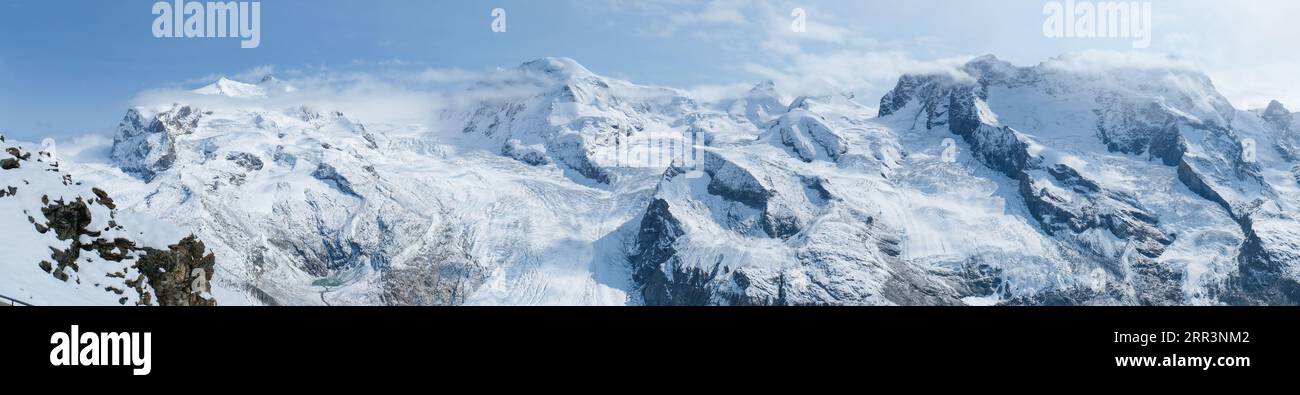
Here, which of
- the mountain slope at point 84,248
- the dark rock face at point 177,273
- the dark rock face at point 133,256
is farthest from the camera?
the dark rock face at point 177,273

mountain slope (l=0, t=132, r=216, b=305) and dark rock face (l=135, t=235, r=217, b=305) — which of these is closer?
mountain slope (l=0, t=132, r=216, b=305)

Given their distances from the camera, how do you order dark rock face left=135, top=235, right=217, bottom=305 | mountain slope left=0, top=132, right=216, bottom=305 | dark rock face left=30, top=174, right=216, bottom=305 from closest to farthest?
mountain slope left=0, top=132, right=216, bottom=305, dark rock face left=30, top=174, right=216, bottom=305, dark rock face left=135, top=235, right=217, bottom=305

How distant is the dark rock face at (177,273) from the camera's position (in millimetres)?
58500

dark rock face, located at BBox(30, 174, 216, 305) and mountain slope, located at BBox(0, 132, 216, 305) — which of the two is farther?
dark rock face, located at BBox(30, 174, 216, 305)

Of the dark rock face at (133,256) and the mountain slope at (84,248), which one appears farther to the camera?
the dark rock face at (133,256)

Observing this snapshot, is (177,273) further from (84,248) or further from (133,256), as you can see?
(84,248)

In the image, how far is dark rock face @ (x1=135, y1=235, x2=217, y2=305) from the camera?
58.5 metres

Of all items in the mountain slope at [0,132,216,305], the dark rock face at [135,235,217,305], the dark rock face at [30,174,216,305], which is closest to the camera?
the mountain slope at [0,132,216,305]

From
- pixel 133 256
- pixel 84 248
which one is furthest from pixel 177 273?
pixel 84 248
